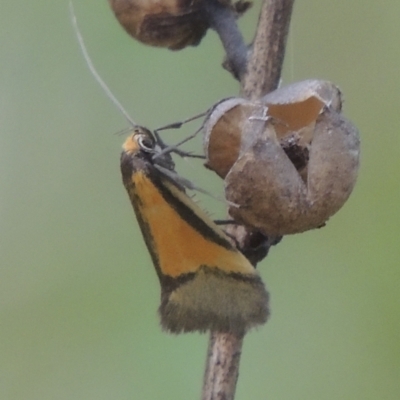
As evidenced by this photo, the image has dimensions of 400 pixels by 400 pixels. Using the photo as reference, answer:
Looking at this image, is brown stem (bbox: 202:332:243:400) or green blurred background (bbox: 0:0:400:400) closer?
brown stem (bbox: 202:332:243:400)

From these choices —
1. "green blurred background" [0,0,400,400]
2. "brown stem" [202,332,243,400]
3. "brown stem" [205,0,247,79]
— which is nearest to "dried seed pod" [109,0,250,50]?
"brown stem" [205,0,247,79]

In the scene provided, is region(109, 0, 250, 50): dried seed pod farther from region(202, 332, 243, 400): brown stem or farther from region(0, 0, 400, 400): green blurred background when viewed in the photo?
region(0, 0, 400, 400): green blurred background

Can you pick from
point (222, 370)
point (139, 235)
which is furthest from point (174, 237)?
point (139, 235)

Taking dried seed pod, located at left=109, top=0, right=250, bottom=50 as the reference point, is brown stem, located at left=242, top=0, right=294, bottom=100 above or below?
below

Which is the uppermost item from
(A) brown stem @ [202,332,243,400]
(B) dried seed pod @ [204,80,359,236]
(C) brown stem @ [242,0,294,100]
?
(C) brown stem @ [242,0,294,100]

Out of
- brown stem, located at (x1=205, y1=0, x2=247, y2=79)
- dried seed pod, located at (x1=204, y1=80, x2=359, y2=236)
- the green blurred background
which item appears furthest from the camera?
the green blurred background

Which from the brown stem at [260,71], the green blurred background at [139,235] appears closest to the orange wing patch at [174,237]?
the brown stem at [260,71]
